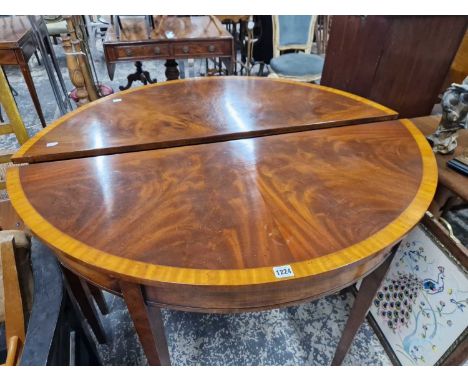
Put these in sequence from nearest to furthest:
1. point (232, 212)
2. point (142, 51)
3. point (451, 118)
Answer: point (232, 212)
point (451, 118)
point (142, 51)

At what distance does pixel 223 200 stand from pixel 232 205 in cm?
2

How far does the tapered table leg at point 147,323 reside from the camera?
21.0 inches

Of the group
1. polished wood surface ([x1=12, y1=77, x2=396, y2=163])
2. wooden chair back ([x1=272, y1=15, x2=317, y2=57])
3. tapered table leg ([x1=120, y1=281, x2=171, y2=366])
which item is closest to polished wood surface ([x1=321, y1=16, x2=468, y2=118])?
polished wood surface ([x1=12, y1=77, x2=396, y2=163])

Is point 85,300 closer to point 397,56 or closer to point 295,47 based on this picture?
point 397,56

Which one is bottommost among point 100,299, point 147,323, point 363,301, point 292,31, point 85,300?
point 100,299

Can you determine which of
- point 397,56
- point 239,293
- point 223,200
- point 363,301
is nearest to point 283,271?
point 239,293

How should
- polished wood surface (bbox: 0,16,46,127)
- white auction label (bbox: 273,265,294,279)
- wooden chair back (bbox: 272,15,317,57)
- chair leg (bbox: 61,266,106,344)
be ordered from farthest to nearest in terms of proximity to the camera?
wooden chair back (bbox: 272,15,317,57) → polished wood surface (bbox: 0,16,46,127) → chair leg (bbox: 61,266,106,344) → white auction label (bbox: 273,265,294,279)

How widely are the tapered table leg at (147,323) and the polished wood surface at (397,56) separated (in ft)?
4.47

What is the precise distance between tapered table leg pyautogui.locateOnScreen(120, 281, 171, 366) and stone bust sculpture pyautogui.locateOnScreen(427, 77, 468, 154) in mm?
856

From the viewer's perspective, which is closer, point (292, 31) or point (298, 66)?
point (298, 66)

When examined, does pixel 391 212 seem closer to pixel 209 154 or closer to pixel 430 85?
pixel 209 154

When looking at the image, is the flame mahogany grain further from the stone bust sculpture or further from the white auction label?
the stone bust sculpture

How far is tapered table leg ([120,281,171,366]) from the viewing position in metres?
0.53

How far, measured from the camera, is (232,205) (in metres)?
0.62
